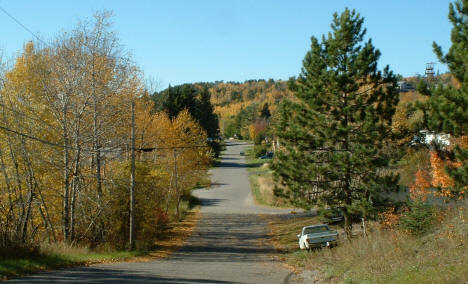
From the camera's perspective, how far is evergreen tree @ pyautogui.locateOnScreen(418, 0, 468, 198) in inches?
606

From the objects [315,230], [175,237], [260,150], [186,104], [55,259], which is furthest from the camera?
[260,150]

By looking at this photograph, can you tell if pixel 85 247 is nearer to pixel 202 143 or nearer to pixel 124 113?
pixel 124 113

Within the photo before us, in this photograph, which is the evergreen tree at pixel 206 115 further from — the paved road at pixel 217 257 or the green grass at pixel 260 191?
→ the paved road at pixel 217 257

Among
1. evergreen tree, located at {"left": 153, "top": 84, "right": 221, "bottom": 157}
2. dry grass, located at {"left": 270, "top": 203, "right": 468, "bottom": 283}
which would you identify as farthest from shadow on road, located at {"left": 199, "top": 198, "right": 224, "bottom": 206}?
dry grass, located at {"left": 270, "top": 203, "right": 468, "bottom": 283}

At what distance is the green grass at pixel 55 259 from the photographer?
15.1m

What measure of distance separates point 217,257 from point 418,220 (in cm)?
1198

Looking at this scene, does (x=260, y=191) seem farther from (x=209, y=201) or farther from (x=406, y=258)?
(x=406, y=258)

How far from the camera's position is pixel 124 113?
85.4 feet

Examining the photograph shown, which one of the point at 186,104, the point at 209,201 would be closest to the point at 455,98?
the point at 209,201

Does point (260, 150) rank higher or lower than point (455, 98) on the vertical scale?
lower

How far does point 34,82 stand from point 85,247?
882cm

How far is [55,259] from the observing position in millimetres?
18156

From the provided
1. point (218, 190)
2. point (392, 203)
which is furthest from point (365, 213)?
point (218, 190)

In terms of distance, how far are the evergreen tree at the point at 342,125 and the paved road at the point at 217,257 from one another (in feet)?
16.5
